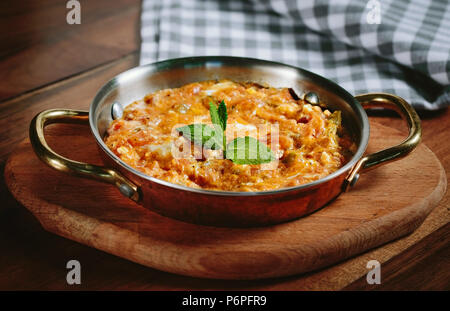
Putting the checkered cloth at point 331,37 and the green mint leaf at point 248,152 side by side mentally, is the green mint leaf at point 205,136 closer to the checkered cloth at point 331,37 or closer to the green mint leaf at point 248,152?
the green mint leaf at point 248,152

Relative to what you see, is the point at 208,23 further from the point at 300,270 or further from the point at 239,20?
the point at 300,270

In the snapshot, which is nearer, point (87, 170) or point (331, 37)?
point (87, 170)

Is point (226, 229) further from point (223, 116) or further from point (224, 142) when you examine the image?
point (223, 116)

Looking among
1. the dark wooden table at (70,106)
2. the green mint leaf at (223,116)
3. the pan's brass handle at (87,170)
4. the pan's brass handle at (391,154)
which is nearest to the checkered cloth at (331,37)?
the dark wooden table at (70,106)

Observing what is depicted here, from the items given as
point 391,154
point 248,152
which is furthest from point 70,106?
point 391,154

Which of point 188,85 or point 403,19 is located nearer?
point 188,85

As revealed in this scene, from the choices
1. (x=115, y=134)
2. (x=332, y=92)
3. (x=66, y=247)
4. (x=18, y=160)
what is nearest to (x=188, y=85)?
(x=115, y=134)

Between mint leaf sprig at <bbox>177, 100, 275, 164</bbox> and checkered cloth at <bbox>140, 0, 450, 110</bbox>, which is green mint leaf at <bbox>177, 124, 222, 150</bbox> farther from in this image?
checkered cloth at <bbox>140, 0, 450, 110</bbox>
